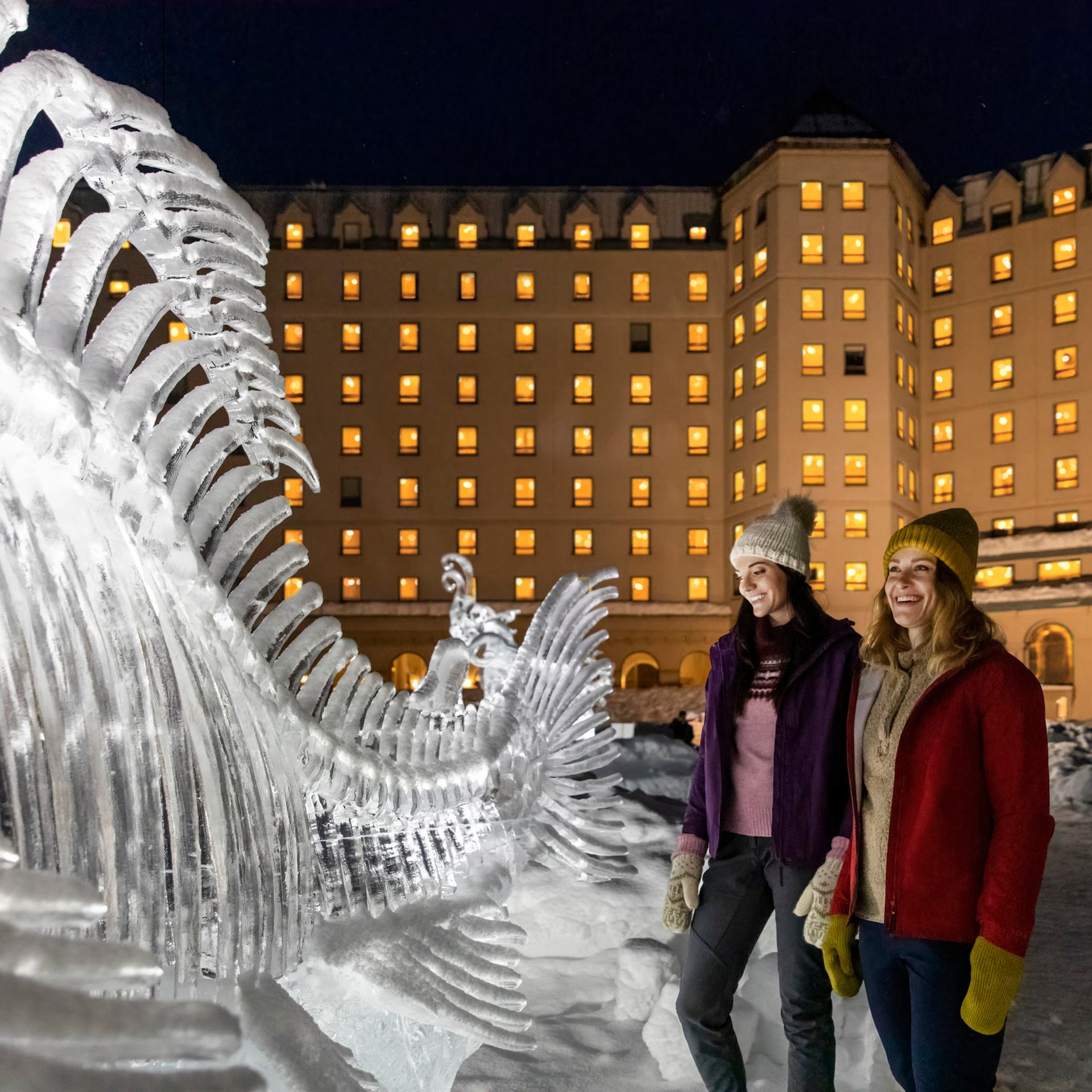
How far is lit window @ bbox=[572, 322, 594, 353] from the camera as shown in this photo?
36656 mm

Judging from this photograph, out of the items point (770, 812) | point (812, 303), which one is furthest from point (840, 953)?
point (812, 303)

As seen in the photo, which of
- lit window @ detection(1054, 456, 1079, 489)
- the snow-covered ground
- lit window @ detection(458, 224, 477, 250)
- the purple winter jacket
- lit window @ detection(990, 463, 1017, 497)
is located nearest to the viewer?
the purple winter jacket

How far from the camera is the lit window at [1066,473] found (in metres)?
32.6

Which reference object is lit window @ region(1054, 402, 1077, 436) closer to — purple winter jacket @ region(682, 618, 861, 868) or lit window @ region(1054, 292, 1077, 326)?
lit window @ region(1054, 292, 1077, 326)

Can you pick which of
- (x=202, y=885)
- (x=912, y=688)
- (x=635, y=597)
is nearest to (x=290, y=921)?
(x=202, y=885)

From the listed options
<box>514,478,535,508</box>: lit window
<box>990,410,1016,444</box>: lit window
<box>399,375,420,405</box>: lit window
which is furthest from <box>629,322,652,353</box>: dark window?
<box>990,410,1016,444</box>: lit window

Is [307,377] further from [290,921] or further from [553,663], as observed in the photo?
[290,921]

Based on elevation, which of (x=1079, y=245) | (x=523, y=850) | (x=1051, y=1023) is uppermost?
(x=1079, y=245)

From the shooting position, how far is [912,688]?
2.78m

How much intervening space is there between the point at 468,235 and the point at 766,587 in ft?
117

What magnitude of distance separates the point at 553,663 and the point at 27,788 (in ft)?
15.7

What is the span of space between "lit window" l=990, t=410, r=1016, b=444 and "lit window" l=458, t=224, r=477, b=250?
17.8m

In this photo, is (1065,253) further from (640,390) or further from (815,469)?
(640,390)

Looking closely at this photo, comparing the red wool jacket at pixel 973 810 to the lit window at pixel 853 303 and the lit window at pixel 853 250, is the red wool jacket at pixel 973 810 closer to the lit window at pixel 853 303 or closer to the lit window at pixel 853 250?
the lit window at pixel 853 303
